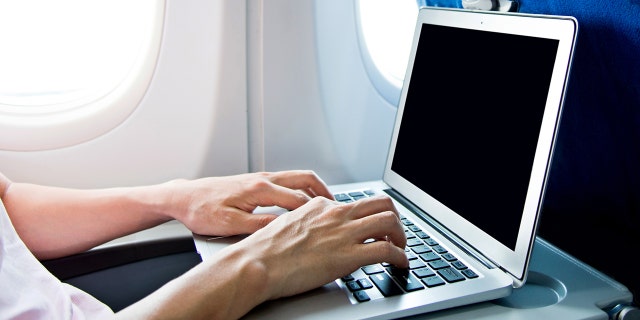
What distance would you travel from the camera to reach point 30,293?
28.0 inches

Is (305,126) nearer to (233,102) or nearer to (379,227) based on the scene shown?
(233,102)

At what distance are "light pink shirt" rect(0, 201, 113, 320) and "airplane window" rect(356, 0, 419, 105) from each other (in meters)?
0.81

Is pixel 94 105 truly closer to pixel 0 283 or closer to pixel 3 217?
pixel 3 217

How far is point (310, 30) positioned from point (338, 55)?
0.32 ft

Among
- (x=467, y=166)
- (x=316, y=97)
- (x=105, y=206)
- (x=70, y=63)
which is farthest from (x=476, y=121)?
(x=70, y=63)

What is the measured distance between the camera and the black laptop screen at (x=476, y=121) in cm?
73

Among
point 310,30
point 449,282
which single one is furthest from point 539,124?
point 310,30

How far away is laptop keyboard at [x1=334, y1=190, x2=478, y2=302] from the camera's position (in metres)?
0.70

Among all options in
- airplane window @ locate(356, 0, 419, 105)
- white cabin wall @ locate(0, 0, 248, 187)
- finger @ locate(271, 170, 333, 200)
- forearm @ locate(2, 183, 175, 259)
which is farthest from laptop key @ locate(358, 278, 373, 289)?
airplane window @ locate(356, 0, 419, 105)

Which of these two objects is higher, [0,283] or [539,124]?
[539,124]

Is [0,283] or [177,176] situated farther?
[177,176]

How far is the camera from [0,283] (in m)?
0.68

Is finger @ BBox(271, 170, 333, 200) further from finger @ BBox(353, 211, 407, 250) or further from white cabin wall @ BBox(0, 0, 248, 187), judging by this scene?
white cabin wall @ BBox(0, 0, 248, 187)

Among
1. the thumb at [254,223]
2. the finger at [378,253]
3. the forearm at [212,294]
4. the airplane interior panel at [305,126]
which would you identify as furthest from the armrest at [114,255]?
the finger at [378,253]
